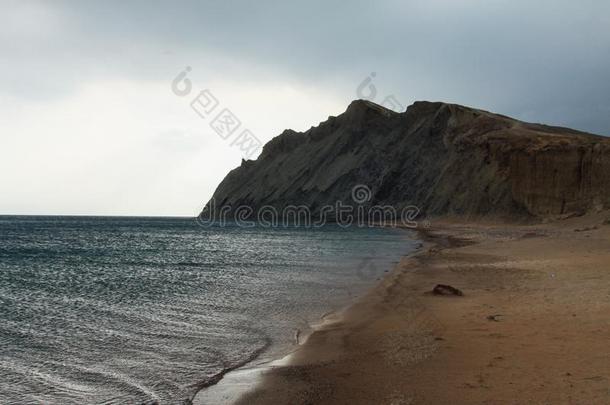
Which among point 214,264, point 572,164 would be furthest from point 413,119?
point 214,264

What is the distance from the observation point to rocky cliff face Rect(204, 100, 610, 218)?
61.3 meters

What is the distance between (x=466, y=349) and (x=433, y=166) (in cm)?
8046

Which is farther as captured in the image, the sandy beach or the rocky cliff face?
the rocky cliff face

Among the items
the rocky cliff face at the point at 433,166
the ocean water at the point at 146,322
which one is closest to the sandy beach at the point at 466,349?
the ocean water at the point at 146,322

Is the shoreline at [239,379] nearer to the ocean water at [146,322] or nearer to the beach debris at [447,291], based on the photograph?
the ocean water at [146,322]

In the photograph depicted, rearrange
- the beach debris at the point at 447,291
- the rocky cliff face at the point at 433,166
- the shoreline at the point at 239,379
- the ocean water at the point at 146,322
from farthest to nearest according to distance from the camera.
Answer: the rocky cliff face at the point at 433,166, the beach debris at the point at 447,291, the ocean water at the point at 146,322, the shoreline at the point at 239,379

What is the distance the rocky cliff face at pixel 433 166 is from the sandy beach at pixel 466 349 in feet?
164

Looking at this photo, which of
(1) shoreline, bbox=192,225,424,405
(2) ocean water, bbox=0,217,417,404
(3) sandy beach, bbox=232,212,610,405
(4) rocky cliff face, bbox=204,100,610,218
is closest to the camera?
(3) sandy beach, bbox=232,212,610,405

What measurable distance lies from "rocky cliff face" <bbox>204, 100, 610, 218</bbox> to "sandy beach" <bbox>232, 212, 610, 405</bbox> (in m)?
49.9

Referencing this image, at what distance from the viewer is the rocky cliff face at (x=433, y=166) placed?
61.3m

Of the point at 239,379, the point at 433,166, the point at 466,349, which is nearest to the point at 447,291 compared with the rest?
the point at 466,349

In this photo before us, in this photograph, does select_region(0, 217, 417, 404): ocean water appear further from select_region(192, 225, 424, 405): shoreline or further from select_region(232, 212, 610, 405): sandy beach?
select_region(232, 212, 610, 405): sandy beach

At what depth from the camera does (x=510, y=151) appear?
6706cm

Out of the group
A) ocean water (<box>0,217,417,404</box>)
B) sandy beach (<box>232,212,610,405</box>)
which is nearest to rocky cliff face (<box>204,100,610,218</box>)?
ocean water (<box>0,217,417,404</box>)
